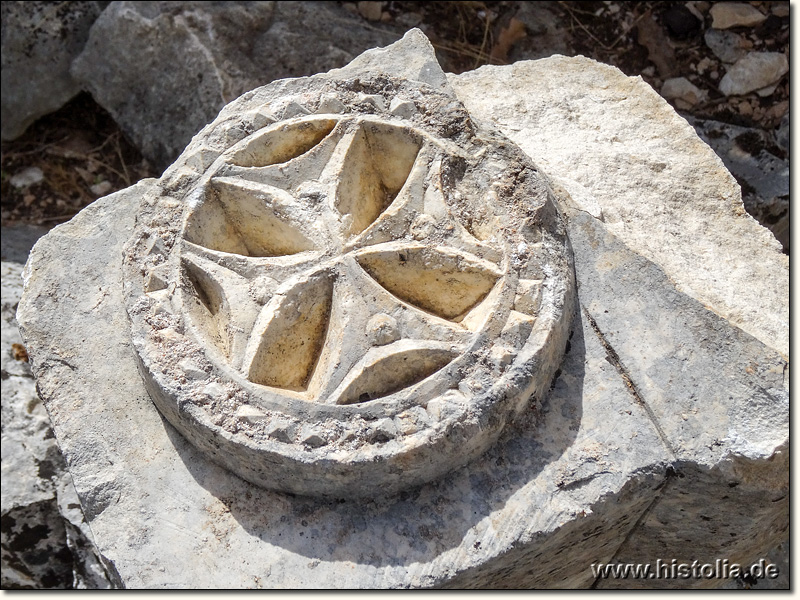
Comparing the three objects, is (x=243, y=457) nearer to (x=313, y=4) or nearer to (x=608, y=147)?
(x=608, y=147)

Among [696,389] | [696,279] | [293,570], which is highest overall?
[696,279]

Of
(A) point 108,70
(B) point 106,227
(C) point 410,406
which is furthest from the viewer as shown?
(A) point 108,70

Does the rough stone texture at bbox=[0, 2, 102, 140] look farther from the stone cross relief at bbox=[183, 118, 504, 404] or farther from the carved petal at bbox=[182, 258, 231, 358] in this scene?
the carved petal at bbox=[182, 258, 231, 358]

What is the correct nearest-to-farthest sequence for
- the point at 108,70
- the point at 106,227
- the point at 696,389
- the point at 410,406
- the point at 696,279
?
1. the point at 410,406
2. the point at 696,389
3. the point at 696,279
4. the point at 106,227
5. the point at 108,70

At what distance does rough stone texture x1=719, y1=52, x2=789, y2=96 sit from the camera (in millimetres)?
4250

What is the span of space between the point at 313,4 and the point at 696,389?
287 cm

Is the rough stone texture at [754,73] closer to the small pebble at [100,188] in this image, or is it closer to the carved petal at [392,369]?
the carved petal at [392,369]

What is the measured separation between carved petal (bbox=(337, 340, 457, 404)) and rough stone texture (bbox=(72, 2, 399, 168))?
2066 mm

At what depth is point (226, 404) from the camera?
2.19 meters

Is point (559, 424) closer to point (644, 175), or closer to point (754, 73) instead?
point (644, 175)

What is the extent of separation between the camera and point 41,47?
4.34 metres

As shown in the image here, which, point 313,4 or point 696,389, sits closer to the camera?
point 696,389

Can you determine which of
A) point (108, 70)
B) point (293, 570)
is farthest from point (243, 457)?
point (108, 70)

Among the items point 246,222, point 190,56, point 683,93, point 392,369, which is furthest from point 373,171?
point 683,93
